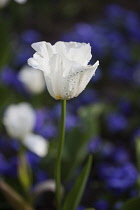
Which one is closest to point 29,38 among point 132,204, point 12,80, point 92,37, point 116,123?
point 92,37

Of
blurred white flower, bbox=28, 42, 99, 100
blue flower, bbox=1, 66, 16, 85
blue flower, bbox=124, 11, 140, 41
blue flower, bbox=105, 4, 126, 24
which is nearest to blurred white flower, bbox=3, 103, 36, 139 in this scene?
blurred white flower, bbox=28, 42, 99, 100

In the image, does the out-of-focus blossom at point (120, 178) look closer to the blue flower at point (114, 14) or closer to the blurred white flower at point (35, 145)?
the blurred white flower at point (35, 145)

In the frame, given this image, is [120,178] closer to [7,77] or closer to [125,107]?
[125,107]

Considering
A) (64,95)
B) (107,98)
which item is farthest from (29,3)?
(64,95)

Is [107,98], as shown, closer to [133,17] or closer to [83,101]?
[83,101]

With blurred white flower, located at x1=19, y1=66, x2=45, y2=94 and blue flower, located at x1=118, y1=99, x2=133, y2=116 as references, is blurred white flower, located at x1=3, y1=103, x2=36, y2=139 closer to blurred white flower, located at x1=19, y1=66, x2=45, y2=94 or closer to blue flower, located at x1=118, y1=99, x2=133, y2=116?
blurred white flower, located at x1=19, y1=66, x2=45, y2=94
